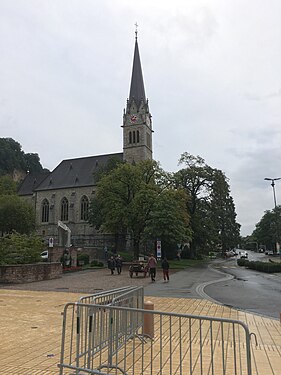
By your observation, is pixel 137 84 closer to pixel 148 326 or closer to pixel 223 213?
pixel 223 213

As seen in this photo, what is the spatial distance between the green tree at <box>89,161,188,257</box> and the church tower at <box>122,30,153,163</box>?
23.7 m

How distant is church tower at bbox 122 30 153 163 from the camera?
68.8 m

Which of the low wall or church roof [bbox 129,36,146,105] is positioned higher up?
church roof [bbox 129,36,146,105]

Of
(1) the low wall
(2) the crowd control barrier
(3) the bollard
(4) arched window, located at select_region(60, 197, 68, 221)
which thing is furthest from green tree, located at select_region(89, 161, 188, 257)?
(4) arched window, located at select_region(60, 197, 68, 221)

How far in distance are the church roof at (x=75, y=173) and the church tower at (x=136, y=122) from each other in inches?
181

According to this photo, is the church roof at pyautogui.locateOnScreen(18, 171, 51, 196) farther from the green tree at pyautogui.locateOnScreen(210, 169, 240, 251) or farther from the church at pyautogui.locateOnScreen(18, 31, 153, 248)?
the green tree at pyautogui.locateOnScreen(210, 169, 240, 251)

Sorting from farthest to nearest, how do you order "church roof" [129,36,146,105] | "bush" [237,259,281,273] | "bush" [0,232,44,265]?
"church roof" [129,36,146,105], "bush" [237,259,281,273], "bush" [0,232,44,265]

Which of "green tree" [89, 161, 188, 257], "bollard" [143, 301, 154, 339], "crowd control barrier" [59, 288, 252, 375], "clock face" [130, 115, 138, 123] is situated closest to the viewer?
"crowd control barrier" [59, 288, 252, 375]

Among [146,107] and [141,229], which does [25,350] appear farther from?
[146,107]

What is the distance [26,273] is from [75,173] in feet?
187

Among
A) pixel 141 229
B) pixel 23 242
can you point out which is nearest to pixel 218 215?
pixel 141 229

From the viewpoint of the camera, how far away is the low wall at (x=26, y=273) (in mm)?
20531

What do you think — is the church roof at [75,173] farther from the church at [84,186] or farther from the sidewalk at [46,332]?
the sidewalk at [46,332]

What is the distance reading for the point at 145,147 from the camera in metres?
68.6
